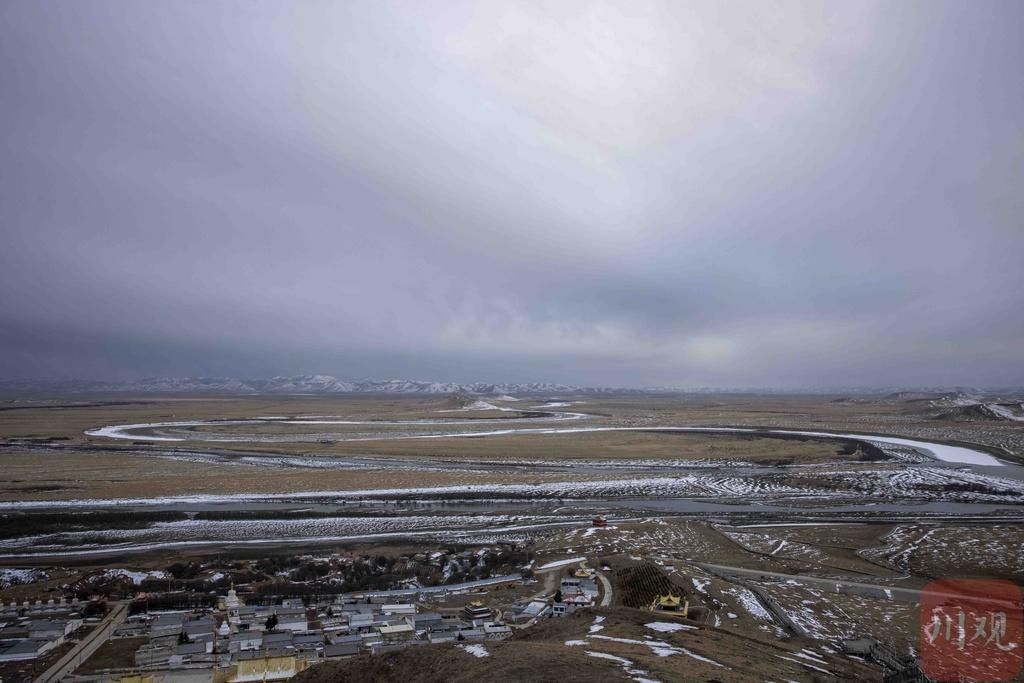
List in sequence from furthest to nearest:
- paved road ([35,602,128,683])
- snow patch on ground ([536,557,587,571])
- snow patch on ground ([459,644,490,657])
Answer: snow patch on ground ([536,557,587,571]) < paved road ([35,602,128,683]) < snow patch on ground ([459,644,490,657])

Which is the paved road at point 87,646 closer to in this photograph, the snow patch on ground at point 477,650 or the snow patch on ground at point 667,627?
the snow patch on ground at point 477,650

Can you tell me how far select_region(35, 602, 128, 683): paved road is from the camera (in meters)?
14.8

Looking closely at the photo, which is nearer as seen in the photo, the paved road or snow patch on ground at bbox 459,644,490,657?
snow patch on ground at bbox 459,644,490,657

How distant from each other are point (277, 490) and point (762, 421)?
90.2 metres

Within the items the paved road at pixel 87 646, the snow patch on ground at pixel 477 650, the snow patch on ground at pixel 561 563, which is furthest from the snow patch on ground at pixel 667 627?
the paved road at pixel 87 646

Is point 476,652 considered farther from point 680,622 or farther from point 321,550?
point 321,550

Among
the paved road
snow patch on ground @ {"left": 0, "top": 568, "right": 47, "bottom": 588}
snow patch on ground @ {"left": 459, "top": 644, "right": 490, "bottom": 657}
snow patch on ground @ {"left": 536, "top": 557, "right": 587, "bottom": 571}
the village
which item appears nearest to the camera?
snow patch on ground @ {"left": 459, "top": 644, "right": 490, "bottom": 657}

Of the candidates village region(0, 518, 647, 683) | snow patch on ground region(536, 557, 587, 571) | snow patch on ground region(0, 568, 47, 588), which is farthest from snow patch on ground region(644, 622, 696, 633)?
snow patch on ground region(0, 568, 47, 588)

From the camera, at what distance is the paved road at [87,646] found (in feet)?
48.7

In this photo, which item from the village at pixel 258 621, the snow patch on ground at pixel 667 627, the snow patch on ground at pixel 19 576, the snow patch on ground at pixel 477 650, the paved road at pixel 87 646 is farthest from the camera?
the snow patch on ground at pixel 19 576

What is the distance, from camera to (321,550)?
27172mm

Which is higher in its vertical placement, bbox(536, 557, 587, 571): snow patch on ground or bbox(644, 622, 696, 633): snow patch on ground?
bbox(644, 622, 696, 633): snow patch on ground

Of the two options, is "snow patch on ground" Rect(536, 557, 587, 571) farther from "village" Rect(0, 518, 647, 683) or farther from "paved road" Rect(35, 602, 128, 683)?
"paved road" Rect(35, 602, 128, 683)

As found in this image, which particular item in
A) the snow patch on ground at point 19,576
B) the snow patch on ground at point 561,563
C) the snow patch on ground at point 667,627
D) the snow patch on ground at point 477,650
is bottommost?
the snow patch on ground at point 19,576
